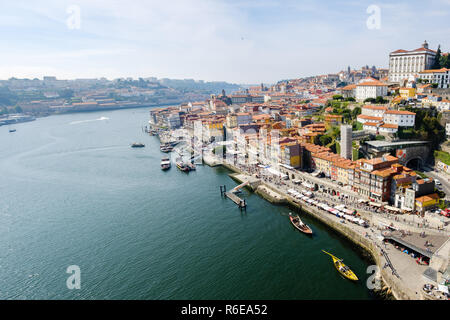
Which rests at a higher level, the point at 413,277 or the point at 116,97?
the point at 116,97

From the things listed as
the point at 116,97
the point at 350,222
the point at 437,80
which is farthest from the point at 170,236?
the point at 116,97

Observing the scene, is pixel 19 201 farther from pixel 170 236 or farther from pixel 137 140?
pixel 137 140

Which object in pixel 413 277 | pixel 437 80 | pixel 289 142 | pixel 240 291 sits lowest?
pixel 240 291

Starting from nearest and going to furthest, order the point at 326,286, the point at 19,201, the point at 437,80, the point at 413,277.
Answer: the point at 413,277 < the point at 326,286 < the point at 19,201 < the point at 437,80

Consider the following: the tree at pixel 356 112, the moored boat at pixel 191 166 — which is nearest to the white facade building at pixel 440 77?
the tree at pixel 356 112

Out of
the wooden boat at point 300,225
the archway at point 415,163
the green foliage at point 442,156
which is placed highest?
the green foliage at point 442,156

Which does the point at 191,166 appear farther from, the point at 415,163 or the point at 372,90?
the point at 372,90

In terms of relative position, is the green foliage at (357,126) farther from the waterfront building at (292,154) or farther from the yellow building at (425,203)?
the yellow building at (425,203)
